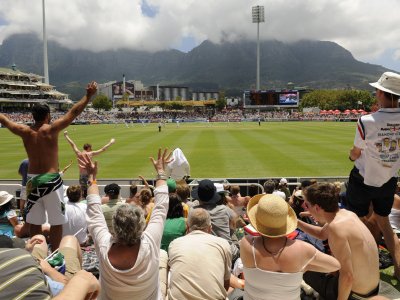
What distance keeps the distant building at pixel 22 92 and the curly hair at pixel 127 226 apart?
111 metres

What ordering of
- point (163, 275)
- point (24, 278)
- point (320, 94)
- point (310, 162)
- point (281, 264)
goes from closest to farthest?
point (24, 278)
point (281, 264)
point (163, 275)
point (310, 162)
point (320, 94)

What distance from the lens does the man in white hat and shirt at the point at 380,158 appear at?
13.6ft

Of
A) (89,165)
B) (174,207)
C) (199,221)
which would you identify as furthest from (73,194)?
(199,221)

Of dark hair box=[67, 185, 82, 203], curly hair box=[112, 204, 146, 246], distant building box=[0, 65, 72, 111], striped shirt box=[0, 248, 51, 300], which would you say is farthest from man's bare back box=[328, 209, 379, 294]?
distant building box=[0, 65, 72, 111]

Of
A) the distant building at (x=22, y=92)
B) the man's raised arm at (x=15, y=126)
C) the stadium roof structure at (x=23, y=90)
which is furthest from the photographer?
the stadium roof structure at (x=23, y=90)

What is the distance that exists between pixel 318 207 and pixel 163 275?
1769 mm

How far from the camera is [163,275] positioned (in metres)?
3.86

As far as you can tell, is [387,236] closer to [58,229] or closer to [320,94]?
[58,229]

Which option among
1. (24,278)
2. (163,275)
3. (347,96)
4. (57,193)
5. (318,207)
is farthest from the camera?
(347,96)

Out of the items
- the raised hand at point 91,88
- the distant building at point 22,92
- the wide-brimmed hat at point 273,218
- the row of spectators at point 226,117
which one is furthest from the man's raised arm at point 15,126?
the distant building at point 22,92

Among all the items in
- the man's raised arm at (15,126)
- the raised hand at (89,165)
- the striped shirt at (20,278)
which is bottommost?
the striped shirt at (20,278)

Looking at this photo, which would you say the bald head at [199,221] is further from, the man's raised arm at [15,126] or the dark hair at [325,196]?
the man's raised arm at [15,126]

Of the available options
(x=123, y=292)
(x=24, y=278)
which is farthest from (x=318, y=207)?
(x=24, y=278)

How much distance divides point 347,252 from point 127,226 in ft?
6.41
